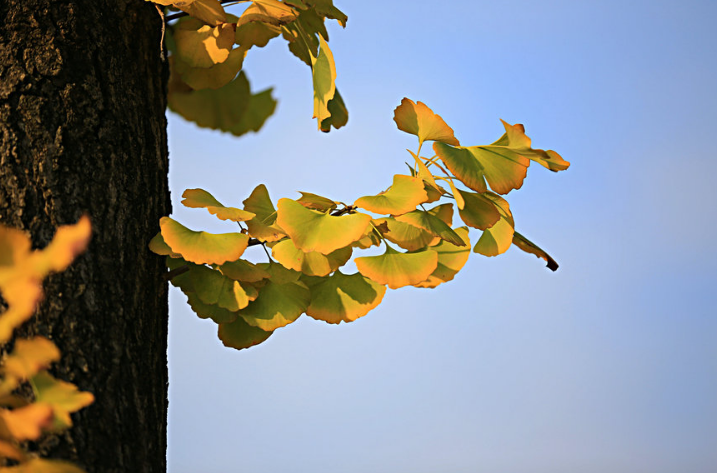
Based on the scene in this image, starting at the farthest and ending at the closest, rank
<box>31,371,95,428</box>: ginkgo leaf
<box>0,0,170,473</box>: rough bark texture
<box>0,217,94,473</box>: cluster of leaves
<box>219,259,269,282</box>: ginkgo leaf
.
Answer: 1. <box>219,259,269,282</box>: ginkgo leaf
2. <box>0,0,170,473</box>: rough bark texture
3. <box>31,371,95,428</box>: ginkgo leaf
4. <box>0,217,94,473</box>: cluster of leaves

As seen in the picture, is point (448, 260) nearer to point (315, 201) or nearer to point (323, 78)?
point (315, 201)

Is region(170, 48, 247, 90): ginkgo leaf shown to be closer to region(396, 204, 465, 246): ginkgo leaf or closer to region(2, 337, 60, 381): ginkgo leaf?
region(396, 204, 465, 246): ginkgo leaf

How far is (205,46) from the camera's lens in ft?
3.78

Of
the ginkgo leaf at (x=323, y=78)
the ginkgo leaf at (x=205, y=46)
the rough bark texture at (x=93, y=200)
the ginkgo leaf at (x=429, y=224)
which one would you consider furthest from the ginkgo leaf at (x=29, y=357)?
the ginkgo leaf at (x=205, y=46)

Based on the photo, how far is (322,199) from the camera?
0.96 m

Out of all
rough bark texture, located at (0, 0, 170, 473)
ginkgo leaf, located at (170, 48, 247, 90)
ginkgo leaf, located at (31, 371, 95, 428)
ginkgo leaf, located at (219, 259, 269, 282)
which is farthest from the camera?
ginkgo leaf, located at (170, 48, 247, 90)

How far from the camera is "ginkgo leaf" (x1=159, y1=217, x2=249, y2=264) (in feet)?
2.95

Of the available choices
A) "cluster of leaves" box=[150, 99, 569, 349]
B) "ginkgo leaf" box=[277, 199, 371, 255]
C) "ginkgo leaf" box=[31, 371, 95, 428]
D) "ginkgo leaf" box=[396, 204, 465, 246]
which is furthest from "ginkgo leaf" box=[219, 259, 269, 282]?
"ginkgo leaf" box=[31, 371, 95, 428]

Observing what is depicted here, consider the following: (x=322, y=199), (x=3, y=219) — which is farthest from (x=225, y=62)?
(x=3, y=219)

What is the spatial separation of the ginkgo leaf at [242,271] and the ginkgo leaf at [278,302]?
0.12ft

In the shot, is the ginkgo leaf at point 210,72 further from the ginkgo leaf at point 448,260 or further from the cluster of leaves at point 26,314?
the cluster of leaves at point 26,314

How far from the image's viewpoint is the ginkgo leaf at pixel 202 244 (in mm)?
899

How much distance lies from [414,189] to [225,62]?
1.68ft

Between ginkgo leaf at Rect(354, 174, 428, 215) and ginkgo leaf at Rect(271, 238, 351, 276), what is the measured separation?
96mm
